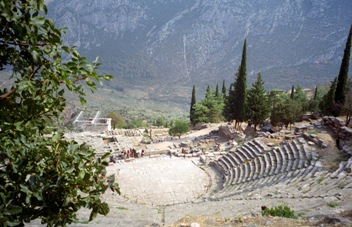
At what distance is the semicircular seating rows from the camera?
48.9ft

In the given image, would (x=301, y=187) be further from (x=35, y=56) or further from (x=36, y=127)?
(x=35, y=56)

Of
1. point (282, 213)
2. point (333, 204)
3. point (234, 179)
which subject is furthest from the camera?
point (234, 179)

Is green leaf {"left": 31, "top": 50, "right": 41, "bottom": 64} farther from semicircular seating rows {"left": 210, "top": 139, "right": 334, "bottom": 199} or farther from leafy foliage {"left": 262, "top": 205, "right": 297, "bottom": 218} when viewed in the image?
semicircular seating rows {"left": 210, "top": 139, "right": 334, "bottom": 199}

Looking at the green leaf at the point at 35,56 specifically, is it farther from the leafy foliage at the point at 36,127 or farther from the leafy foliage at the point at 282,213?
the leafy foliage at the point at 282,213

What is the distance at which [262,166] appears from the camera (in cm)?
1819

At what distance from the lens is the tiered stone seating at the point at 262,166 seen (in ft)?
49.6

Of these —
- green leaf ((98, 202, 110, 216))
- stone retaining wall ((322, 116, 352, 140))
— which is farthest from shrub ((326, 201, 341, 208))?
stone retaining wall ((322, 116, 352, 140))

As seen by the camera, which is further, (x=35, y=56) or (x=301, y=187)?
(x=301, y=187)

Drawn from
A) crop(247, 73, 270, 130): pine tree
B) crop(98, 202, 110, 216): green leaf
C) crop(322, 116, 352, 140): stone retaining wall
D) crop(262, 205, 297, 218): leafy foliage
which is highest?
crop(247, 73, 270, 130): pine tree

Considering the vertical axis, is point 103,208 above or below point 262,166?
below

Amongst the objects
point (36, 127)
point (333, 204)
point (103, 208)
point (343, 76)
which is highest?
point (343, 76)

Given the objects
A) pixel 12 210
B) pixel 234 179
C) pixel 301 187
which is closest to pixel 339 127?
pixel 234 179

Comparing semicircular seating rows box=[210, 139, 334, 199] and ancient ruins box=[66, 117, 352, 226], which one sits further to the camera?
semicircular seating rows box=[210, 139, 334, 199]

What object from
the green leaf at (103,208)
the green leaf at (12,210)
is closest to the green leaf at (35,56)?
the green leaf at (12,210)
